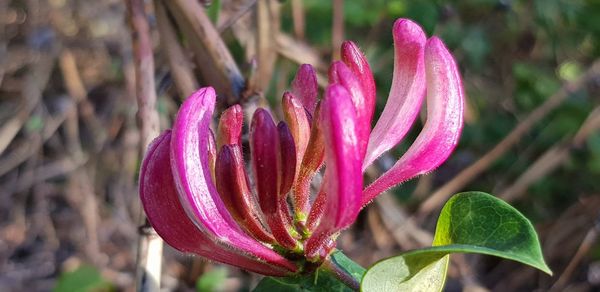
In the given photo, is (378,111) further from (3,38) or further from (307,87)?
(307,87)

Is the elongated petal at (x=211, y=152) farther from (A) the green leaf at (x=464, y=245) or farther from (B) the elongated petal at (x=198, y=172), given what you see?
(A) the green leaf at (x=464, y=245)

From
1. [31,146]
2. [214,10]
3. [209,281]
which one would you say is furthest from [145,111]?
[31,146]

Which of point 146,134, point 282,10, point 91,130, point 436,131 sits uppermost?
point 436,131

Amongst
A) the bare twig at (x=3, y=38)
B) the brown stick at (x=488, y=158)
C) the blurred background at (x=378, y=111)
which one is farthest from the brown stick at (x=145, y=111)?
the bare twig at (x=3, y=38)

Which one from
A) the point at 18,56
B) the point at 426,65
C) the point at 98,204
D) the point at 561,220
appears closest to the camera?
the point at 426,65

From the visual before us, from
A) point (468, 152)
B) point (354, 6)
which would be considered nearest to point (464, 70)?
point (468, 152)

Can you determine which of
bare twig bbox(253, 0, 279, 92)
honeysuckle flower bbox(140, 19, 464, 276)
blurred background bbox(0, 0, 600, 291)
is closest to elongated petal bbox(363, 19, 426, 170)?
honeysuckle flower bbox(140, 19, 464, 276)

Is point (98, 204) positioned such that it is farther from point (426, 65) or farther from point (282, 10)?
point (426, 65)
